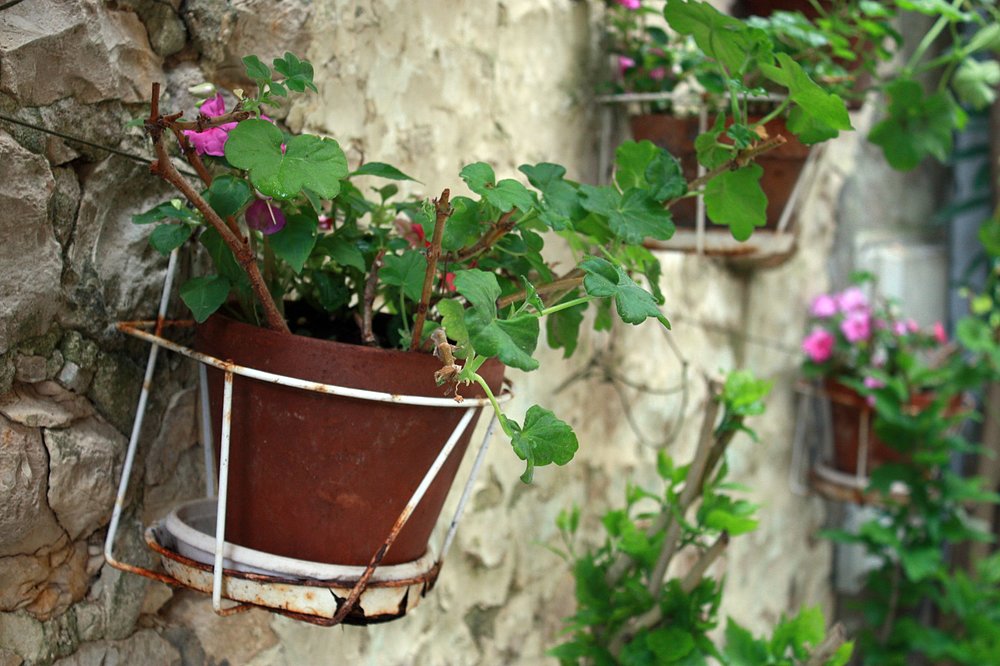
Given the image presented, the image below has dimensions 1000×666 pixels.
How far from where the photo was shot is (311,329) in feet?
3.05

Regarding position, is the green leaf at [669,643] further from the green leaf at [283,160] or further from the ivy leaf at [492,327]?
the green leaf at [283,160]

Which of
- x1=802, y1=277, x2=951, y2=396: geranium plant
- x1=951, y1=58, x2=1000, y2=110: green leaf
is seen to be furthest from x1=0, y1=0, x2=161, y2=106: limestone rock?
x1=802, y1=277, x2=951, y2=396: geranium plant

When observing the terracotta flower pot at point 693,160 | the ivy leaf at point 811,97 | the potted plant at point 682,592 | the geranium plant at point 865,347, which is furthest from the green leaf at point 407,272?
the geranium plant at point 865,347

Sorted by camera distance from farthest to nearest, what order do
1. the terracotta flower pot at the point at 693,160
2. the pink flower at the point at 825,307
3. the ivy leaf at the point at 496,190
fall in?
the pink flower at the point at 825,307, the terracotta flower pot at the point at 693,160, the ivy leaf at the point at 496,190

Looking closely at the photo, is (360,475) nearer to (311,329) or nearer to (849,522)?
(311,329)

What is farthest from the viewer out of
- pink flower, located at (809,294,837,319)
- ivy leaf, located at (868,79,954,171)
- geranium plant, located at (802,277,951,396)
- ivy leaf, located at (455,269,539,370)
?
pink flower, located at (809,294,837,319)

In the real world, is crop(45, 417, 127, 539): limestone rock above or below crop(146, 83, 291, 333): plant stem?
below

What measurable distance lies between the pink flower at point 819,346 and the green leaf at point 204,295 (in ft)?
6.45

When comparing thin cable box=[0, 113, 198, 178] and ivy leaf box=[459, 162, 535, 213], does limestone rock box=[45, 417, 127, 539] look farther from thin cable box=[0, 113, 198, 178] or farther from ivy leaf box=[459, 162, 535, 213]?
ivy leaf box=[459, 162, 535, 213]

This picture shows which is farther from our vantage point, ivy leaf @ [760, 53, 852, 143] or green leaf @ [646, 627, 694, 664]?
green leaf @ [646, 627, 694, 664]

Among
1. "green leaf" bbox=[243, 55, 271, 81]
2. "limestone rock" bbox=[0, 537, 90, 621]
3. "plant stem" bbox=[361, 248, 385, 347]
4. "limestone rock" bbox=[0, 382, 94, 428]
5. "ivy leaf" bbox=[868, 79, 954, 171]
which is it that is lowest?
"limestone rock" bbox=[0, 537, 90, 621]

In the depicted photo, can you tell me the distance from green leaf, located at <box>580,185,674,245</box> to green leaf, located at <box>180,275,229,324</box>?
0.33 meters

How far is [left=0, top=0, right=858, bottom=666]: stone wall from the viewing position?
0.83m

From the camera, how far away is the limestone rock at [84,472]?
0.86m
